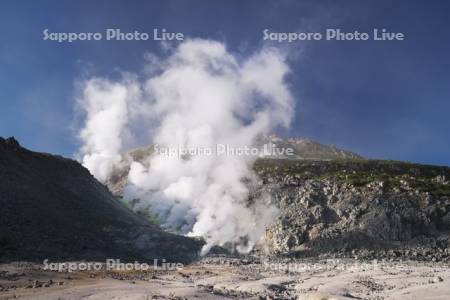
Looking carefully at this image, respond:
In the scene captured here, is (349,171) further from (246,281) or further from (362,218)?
(246,281)

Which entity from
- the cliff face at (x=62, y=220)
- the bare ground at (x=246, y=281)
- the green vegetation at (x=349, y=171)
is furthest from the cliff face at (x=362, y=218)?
the cliff face at (x=62, y=220)

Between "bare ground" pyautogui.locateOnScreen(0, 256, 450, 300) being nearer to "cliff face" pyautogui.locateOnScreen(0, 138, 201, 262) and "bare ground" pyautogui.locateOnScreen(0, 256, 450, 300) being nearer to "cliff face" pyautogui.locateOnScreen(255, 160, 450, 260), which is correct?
"cliff face" pyautogui.locateOnScreen(0, 138, 201, 262)

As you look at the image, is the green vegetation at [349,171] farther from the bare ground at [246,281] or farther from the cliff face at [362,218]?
the bare ground at [246,281]

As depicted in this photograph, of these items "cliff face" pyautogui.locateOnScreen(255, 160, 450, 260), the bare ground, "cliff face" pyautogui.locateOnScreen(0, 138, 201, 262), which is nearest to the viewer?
the bare ground

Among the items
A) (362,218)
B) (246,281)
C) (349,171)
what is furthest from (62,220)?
(349,171)

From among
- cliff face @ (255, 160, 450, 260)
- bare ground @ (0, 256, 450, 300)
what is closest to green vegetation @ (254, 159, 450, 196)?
cliff face @ (255, 160, 450, 260)

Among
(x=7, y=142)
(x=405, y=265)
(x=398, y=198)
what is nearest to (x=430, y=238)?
(x=398, y=198)
